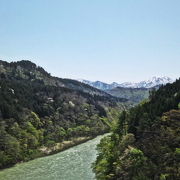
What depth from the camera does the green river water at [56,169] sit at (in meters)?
74.2

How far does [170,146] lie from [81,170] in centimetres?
3253

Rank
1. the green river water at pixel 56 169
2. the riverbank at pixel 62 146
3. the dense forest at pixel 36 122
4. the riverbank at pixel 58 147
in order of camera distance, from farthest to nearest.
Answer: the riverbank at pixel 62 146
the riverbank at pixel 58 147
the dense forest at pixel 36 122
the green river water at pixel 56 169

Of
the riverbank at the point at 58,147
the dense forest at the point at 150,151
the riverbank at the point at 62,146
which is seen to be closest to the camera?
the dense forest at the point at 150,151

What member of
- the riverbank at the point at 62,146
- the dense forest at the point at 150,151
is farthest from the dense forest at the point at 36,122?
the dense forest at the point at 150,151

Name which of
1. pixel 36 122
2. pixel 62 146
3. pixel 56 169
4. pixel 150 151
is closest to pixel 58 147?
pixel 62 146

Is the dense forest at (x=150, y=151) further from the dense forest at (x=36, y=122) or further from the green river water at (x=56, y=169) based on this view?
the dense forest at (x=36, y=122)

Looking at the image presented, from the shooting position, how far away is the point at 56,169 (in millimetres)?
82875

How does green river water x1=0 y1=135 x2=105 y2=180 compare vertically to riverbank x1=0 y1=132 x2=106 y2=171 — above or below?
below

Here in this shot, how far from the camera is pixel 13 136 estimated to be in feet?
362

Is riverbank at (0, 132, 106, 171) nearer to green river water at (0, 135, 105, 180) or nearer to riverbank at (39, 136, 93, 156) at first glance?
riverbank at (39, 136, 93, 156)

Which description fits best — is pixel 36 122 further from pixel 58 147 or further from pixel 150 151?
pixel 150 151

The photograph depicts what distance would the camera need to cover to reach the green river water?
2923 inches

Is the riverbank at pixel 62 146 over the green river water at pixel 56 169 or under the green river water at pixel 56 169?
over

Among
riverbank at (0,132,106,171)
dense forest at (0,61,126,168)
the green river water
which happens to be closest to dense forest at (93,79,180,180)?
the green river water
